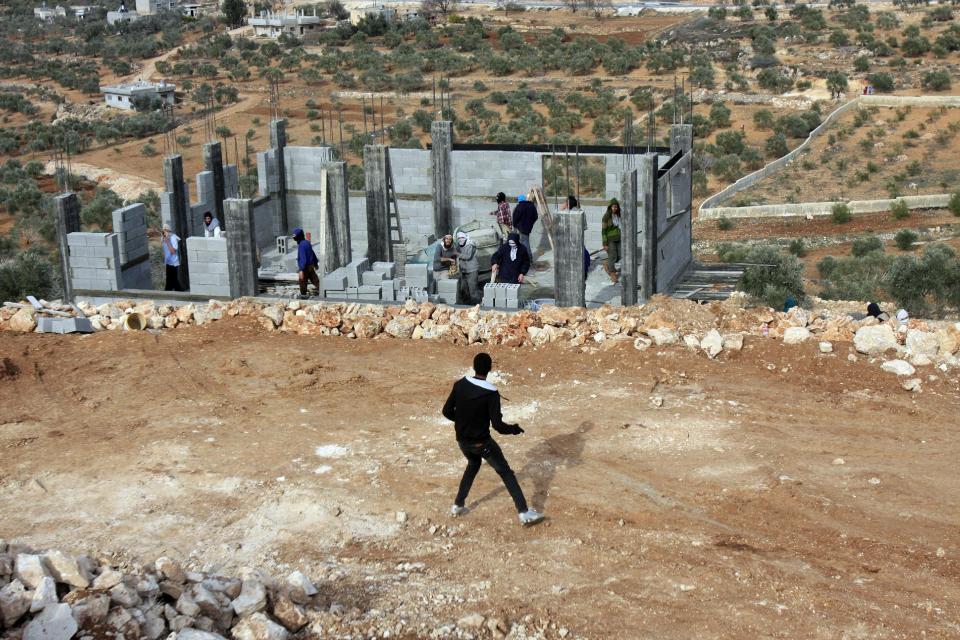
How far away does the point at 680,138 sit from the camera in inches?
849

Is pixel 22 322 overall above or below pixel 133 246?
below

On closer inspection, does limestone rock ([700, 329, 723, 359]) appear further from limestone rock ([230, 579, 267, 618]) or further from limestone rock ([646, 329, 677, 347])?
limestone rock ([230, 579, 267, 618])

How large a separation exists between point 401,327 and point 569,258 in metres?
2.63

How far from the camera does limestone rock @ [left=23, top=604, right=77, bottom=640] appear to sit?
7.50 metres

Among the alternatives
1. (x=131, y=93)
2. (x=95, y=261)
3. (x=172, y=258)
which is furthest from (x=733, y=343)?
(x=131, y=93)

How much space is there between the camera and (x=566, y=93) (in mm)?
55375

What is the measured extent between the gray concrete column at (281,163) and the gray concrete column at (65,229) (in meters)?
4.68

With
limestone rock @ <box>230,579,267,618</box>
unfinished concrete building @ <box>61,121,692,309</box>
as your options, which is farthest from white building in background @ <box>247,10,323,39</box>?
limestone rock @ <box>230,579,267,618</box>

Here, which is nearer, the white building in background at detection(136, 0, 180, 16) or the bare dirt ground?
the bare dirt ground

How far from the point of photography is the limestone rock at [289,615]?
852 cm

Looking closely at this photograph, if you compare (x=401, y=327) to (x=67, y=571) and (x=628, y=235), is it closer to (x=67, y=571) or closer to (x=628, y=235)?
(x=628, y=235)

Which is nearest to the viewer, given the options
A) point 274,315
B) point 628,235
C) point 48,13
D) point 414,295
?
point 274,315

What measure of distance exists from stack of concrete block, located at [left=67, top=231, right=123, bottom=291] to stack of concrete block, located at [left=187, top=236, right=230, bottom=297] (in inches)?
47.0

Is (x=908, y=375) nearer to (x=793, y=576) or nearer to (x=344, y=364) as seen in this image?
(x=793, y=576)
